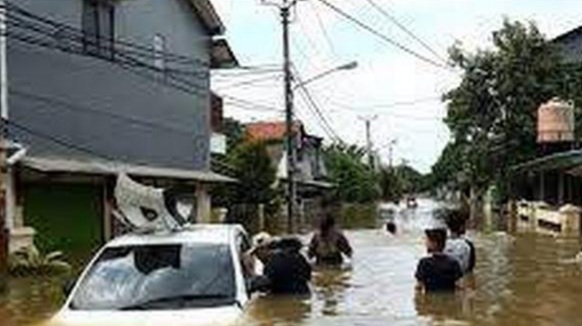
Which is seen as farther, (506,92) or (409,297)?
(506,92)

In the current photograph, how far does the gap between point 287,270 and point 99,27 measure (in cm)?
2046

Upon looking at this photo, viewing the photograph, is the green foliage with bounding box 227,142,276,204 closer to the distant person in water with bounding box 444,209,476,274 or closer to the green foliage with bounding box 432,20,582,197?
the green foliage with bounding box 432,20,582,197

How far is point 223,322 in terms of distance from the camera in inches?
420

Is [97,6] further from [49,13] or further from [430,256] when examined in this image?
[430,256]

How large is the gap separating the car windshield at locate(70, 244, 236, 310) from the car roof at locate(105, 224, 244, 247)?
0.07 metres

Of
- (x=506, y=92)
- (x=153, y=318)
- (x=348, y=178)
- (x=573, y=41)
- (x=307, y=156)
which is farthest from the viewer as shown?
(x=348, y=178)

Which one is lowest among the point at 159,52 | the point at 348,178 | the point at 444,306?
the point at 444,306

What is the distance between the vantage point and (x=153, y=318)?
35.6 feet

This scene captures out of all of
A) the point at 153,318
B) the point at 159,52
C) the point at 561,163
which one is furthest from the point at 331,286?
the point at 561,163

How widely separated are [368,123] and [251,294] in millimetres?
120840

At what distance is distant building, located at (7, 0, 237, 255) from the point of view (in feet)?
Result: 93.3

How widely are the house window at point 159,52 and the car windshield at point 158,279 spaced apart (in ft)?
82.9

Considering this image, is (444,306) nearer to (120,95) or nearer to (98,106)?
(98,106)

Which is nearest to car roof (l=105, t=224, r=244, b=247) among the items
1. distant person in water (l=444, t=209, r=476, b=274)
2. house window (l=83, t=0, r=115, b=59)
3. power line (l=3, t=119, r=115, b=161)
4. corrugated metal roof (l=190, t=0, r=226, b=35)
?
distant person in water (l=444, t=209, r=476, b=274)
